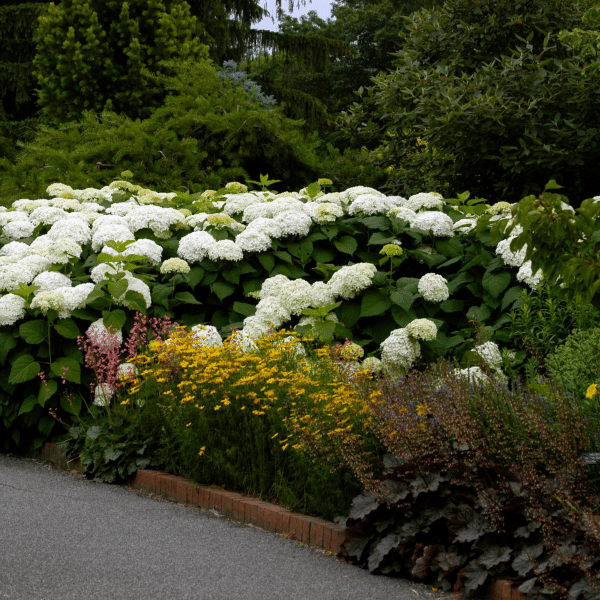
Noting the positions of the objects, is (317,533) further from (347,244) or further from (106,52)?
(106,52)

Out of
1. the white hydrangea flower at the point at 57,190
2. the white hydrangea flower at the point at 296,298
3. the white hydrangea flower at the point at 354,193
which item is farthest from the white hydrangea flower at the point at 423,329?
the white hydrangea flower at the point at 57,190

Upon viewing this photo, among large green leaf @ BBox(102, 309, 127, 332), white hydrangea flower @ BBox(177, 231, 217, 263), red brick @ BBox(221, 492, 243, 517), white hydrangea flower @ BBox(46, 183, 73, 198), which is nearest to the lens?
red brick @ BBox(221, 492, 243, 517)

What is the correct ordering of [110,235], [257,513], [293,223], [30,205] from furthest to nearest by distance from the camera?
[30,205] < [293,223] < [110,235] < [257,513]

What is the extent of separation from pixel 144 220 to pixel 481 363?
3.48 metres

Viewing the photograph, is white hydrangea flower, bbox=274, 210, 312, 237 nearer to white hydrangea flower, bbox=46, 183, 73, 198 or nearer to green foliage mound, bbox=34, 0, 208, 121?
white hydrangea flower, bbox=46, 183, 73, 198

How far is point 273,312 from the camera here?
5.59 metres

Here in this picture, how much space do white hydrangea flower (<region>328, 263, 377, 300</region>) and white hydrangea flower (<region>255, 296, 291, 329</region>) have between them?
16.7 inches

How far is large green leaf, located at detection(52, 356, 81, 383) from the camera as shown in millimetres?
5148

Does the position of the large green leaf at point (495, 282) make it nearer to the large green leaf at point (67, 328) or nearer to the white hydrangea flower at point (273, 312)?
the white hydrangea flower at point (273, 312)

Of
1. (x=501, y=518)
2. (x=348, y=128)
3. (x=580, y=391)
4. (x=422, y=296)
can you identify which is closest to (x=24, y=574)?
(x=501, y=518)

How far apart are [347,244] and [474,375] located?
8.62 feet

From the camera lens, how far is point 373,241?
6.26 metres

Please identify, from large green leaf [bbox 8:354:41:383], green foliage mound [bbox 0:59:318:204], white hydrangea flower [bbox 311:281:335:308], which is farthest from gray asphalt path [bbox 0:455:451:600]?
green foliage mound [bbox 0:59:318:204]

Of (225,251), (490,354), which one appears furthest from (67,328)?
(490,354)
